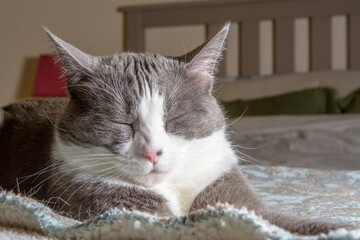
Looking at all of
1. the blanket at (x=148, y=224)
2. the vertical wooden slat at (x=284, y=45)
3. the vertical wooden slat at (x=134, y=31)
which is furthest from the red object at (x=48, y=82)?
the blanket at (x=148, y=224)

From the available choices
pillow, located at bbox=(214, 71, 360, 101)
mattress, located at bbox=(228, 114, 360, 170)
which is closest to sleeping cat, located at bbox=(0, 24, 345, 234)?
mattress, located at bbox=(228, 114, 360, 170)

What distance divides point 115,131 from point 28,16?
10.6 ft

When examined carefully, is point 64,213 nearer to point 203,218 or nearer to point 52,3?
point 203,218

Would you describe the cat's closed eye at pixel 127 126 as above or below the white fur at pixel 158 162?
above

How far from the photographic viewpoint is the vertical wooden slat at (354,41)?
278 centimetres

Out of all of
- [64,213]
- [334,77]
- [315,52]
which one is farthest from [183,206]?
[315,52]

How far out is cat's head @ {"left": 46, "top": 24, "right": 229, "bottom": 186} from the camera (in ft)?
2.63

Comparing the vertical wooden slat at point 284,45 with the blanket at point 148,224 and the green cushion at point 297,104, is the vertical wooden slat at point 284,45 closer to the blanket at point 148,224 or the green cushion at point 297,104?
the green cushion at point 297,104

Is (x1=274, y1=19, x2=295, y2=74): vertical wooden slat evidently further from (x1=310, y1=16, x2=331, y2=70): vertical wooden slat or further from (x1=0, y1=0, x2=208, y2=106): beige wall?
(x1=0, y1=0, x2=208, y2=106): beige wall

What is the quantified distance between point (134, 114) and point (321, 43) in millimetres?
2328

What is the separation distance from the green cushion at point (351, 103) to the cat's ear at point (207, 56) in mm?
1570

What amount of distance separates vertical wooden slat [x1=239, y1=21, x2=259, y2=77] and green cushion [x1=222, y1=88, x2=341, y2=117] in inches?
19.1

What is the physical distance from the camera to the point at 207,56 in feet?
3.19

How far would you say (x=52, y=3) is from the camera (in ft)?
11.8
